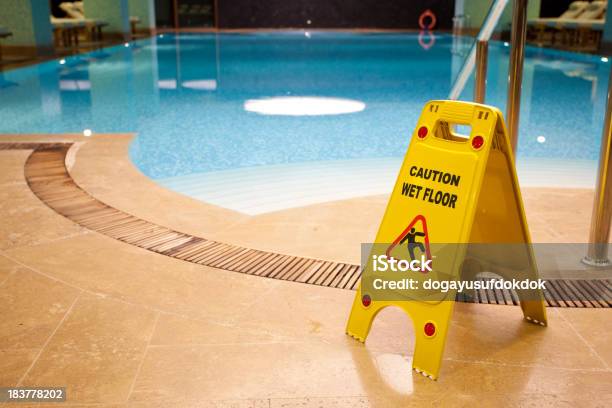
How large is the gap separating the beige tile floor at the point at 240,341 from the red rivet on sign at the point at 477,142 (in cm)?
61

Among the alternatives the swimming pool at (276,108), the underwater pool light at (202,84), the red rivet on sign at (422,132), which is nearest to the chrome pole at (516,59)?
the red rivet on sign at (422,132)

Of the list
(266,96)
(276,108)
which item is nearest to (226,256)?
(276,108)

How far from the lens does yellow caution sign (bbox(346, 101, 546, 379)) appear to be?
1.76 m

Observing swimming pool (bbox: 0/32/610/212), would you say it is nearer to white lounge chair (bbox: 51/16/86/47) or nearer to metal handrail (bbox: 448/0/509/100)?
metal handrail (bbox: 448/0/509/100)

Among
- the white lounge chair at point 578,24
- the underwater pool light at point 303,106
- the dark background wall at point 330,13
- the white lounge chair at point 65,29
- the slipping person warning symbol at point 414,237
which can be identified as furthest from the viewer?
the dark background wall at point 330,13

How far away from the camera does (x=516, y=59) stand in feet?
7.97

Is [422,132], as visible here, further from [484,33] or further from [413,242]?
[484,33]

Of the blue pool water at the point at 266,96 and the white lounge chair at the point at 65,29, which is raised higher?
the white lounge chair at the point at 65,29

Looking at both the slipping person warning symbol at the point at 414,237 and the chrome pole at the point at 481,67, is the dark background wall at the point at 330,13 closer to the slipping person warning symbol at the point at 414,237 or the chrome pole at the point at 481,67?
the chrome pole at the point at 481,67

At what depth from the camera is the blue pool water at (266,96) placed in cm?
548

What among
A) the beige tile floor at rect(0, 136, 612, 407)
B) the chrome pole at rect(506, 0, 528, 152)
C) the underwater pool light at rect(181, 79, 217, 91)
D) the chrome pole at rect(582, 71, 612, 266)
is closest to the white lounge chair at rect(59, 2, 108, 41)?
the underwater pool light at rect(181, 79, 217, 91)

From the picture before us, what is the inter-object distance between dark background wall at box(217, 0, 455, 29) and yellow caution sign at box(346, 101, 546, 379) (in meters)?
26.5

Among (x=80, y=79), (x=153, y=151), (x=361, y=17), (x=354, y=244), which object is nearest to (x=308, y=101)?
(x=153, y=151)

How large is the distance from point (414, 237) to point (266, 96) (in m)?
6.85
